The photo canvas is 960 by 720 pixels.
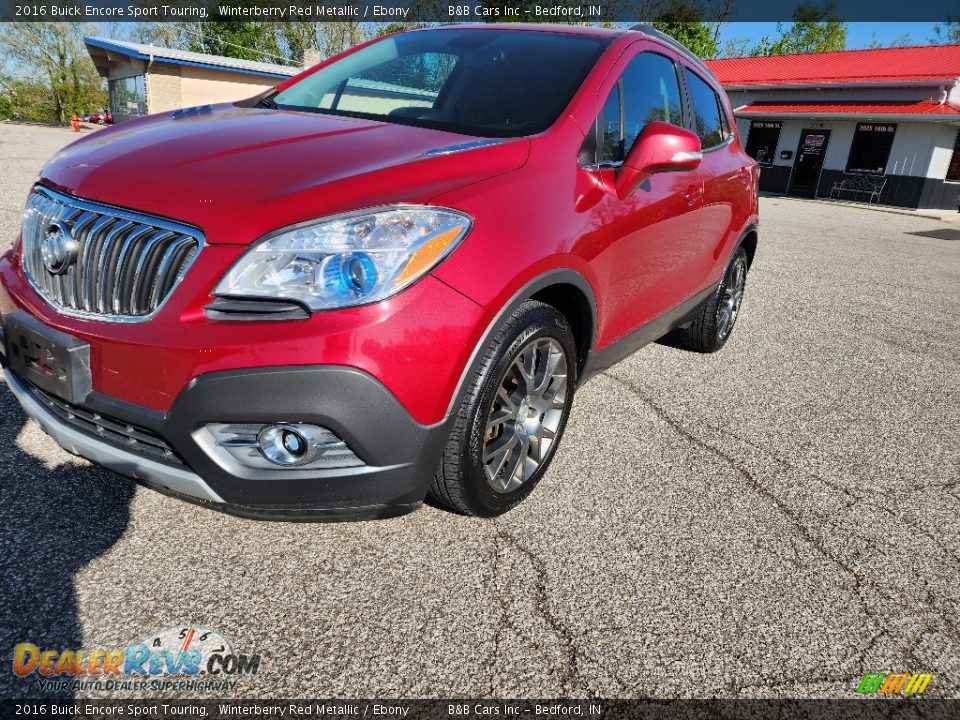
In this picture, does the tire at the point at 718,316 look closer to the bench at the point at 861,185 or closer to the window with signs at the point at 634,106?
the window with signs at the point at 634,106

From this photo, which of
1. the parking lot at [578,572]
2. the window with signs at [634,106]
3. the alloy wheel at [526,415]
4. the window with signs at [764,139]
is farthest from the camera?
the window with signs at [764,139]

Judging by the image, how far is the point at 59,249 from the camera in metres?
2.05

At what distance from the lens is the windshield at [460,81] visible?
8.93ft

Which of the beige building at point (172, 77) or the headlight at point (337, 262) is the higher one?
the beige building at point (172, 77)

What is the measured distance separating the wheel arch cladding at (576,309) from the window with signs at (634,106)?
0.50 metres

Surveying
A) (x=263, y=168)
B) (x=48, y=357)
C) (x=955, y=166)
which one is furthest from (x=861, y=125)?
(x=48, y=357)

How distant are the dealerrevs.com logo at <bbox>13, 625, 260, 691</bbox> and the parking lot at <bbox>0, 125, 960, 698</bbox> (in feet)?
0.11

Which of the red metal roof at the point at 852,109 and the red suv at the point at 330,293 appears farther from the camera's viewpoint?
the red metal roof at the point at 852,109

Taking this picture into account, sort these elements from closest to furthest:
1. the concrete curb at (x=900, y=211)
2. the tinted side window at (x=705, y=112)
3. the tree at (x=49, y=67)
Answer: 1. the tinted side window at (x=705, y=112)
2. the concrete curb at (x=900, y=211)
3. the tree at (x=49, y=67)

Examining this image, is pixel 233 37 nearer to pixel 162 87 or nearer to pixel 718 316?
pixel 162 87

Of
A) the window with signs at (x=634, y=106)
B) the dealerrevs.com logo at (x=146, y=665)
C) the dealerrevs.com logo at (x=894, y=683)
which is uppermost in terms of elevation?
the window with signs at (x=634, y=106)

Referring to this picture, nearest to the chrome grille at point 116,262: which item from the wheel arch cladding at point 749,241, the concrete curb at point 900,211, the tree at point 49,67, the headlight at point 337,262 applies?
the headlight at point 337,262

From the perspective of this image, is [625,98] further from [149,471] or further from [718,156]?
[149,471]

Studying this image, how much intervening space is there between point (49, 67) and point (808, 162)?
4867 cm
